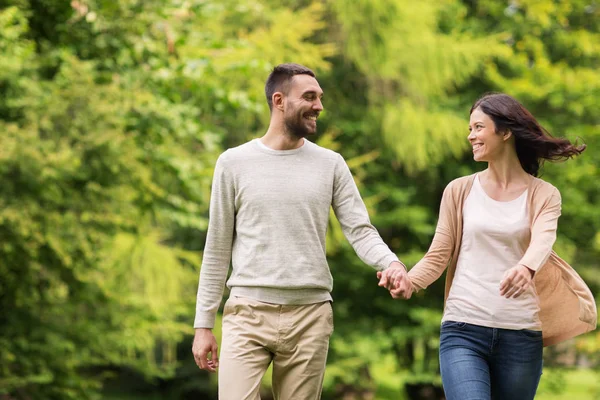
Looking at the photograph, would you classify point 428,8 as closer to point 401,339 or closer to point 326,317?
point 401,339

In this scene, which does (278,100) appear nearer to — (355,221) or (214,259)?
(355,221)

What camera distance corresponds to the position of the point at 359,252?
3945 mm

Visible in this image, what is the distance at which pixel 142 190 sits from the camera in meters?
10.1

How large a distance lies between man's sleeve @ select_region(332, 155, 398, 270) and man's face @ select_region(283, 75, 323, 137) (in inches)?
8.8

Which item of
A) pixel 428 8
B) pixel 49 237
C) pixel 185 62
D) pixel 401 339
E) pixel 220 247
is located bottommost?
pixel 401 339

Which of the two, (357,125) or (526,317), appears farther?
(357,125)

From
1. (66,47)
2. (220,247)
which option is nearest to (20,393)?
(66,47)

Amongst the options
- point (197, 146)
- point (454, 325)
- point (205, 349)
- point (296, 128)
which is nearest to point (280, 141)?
point (296, 128)

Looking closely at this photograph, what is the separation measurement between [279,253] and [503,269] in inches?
35.7

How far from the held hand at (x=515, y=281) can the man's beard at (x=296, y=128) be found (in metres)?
1.00

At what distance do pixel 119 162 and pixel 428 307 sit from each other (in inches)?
336

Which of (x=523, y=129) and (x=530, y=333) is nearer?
(x=530, y=333)

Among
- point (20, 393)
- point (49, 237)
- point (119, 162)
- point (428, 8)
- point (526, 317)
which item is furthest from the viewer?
point (428, 8)

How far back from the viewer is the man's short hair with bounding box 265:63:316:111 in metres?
3.85
